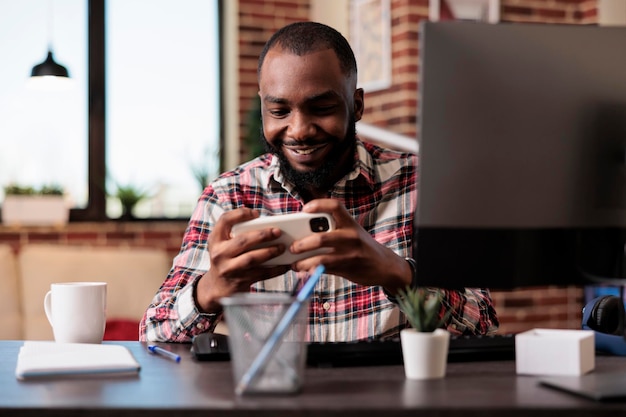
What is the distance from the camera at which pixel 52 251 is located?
13.1ft

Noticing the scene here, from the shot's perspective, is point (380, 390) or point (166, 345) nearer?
point (380, 390)

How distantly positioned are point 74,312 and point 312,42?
0.70 m

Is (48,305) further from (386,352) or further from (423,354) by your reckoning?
(423,354)

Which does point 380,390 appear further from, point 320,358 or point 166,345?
point 166,345

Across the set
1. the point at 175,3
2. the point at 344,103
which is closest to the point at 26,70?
the point at 175,3

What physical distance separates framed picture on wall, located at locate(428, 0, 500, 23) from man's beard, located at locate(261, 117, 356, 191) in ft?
7.31

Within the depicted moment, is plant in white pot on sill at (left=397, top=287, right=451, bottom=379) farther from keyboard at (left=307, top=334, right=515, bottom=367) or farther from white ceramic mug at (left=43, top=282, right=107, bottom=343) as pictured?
white ceramic mug at (left=43, top=282, right=107, bottom=343)

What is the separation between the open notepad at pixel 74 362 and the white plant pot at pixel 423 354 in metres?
0.37

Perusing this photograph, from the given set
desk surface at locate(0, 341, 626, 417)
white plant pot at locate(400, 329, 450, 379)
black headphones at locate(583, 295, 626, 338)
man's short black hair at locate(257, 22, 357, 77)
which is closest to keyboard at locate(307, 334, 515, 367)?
desk surface at locate(0, 341, 626, 417)

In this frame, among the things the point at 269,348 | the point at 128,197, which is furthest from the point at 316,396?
the point at 128,197

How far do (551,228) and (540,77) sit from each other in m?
0.19

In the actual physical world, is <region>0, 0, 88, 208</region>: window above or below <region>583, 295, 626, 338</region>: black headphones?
above

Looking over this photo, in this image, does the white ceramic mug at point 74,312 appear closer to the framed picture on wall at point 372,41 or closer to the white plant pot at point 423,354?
the white plant pot at point 423,354

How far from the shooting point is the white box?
114cm
